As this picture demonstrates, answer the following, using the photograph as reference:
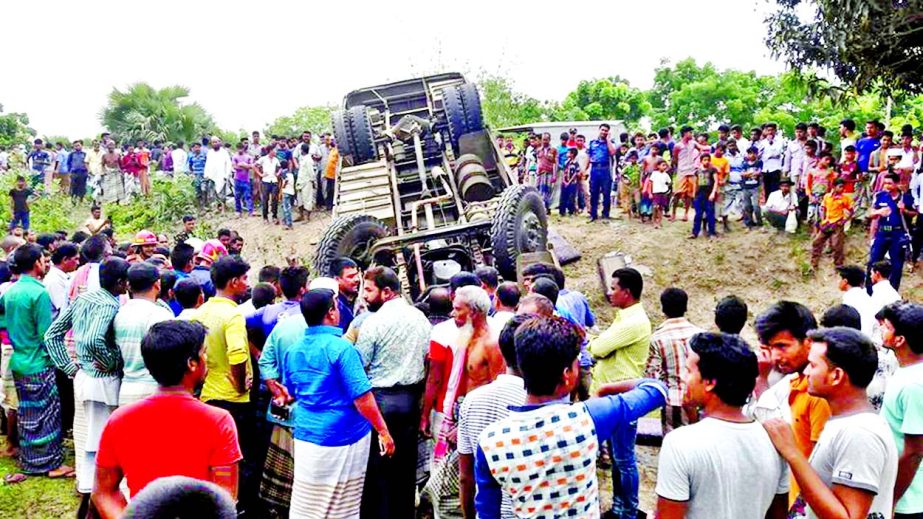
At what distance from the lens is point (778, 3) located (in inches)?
463

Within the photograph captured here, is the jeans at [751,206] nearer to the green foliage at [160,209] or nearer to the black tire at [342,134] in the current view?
the black tire at [342,134]

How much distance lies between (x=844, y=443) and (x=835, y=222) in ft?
28.8

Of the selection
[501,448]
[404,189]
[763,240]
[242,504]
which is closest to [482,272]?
[242,504]

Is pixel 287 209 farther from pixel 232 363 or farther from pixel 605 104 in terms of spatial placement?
pixel 605 104

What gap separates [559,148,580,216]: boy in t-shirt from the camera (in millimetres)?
14086

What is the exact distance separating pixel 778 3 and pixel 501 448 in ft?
36.9

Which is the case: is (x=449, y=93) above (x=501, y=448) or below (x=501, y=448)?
above

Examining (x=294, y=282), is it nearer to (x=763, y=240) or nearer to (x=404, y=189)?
(x=404, y=189)

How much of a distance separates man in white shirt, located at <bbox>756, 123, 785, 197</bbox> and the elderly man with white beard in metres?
8.96

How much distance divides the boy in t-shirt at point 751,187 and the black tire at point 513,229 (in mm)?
4759

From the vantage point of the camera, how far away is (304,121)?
3669 cm

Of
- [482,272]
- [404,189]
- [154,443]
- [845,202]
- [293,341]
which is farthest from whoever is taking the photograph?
[404,189]

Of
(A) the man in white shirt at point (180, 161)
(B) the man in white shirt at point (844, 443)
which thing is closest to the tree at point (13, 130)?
(A) the man in white shirt at point (180, 161)

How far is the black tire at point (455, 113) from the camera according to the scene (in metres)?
11.4
